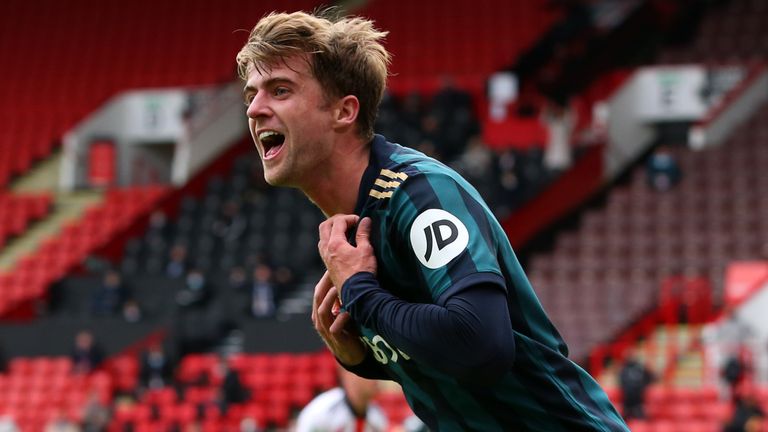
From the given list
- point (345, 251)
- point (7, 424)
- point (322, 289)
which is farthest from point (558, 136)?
point (345, 251)

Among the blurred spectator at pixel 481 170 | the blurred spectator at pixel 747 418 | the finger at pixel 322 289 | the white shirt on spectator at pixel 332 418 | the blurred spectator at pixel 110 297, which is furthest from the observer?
the blurred spectator at pixel 110 297

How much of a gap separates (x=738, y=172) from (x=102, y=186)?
1290 cm

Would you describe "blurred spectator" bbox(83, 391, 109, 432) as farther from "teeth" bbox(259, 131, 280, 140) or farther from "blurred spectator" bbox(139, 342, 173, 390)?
"teeth" bbox(259, 131, 280, 140)

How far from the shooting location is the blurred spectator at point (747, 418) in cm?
1313

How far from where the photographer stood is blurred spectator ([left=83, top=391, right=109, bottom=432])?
17.9 metres

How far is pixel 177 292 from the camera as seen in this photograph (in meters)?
21.2

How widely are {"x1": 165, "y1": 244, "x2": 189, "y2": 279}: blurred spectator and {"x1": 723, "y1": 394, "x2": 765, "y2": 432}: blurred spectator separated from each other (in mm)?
10641

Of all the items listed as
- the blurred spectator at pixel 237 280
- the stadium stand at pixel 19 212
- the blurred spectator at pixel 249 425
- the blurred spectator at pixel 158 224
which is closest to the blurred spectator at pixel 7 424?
the blurred spectator at pixel 249 425

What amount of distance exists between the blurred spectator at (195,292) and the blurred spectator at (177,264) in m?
0.67

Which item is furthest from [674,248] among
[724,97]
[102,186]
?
[102,186]

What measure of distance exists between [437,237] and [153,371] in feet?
54.9

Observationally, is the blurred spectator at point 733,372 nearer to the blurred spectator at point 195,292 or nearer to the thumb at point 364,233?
the blurred spectator at point 195,292

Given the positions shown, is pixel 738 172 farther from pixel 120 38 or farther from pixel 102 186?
pixel 120 38

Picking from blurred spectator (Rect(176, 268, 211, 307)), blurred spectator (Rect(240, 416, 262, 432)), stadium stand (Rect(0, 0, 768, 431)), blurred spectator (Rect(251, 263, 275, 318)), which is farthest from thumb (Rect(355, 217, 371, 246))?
blurred spectator (Rect(176, 268, 211, 307))
